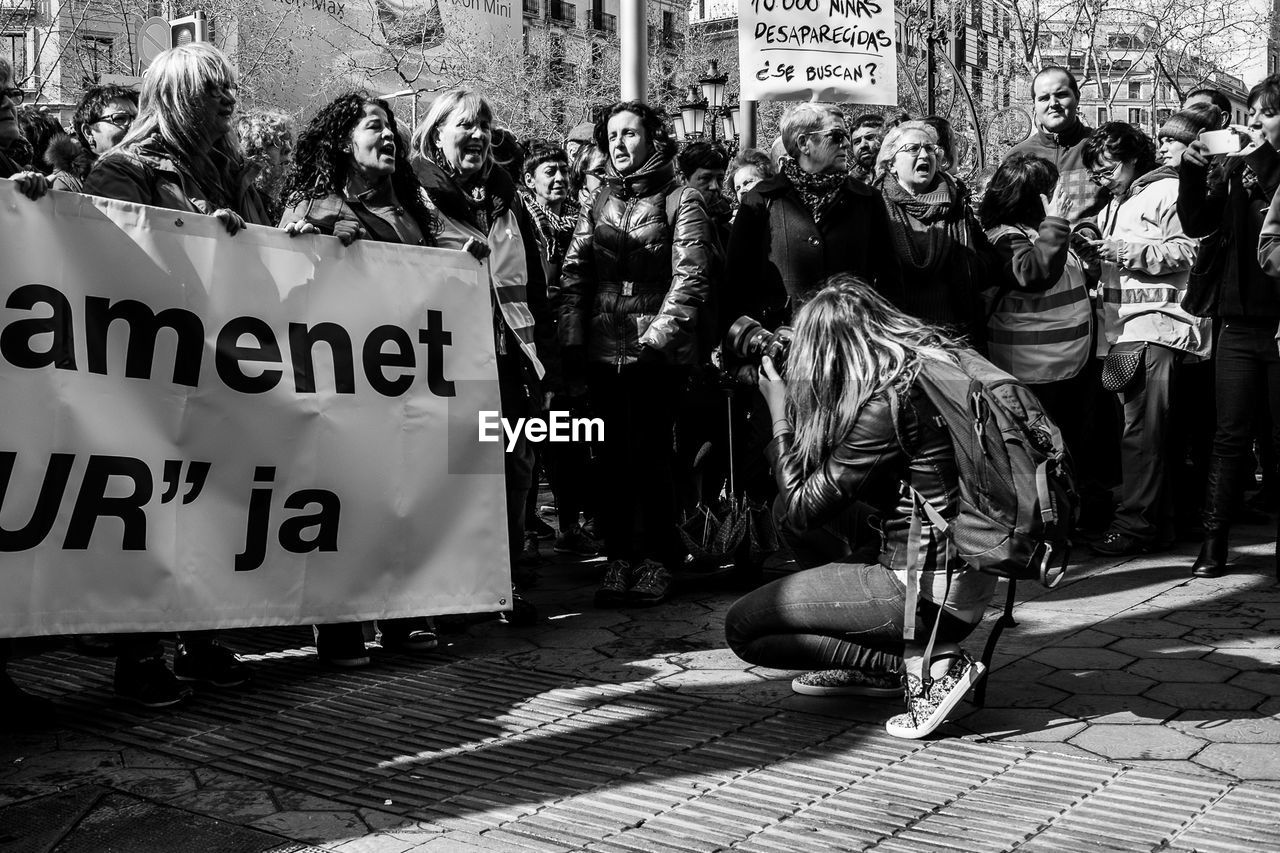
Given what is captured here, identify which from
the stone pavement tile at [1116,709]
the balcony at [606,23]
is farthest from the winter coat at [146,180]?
the balcony at [606,23]

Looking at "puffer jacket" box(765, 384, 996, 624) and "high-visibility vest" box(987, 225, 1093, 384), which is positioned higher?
"high-visibility vest" box(987, 225, 1093, 384)

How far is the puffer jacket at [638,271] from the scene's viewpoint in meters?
5.94

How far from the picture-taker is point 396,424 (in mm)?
5043

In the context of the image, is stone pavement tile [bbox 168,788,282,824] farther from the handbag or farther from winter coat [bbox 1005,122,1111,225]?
winter coat [bbox 1005,122,1111,225]

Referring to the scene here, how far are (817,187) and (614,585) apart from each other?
1907 millimetres

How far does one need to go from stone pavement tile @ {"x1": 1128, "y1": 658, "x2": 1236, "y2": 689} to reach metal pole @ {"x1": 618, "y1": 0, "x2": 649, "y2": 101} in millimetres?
4020

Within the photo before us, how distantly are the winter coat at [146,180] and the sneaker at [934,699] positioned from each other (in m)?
2.76

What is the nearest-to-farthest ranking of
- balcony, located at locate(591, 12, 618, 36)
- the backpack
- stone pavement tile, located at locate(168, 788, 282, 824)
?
stone pavement tile, located at locate(168, 788, 282, 824), the backpack, balcony, located at locate(591, 12, 618, 36)

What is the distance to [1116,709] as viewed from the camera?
4.46m

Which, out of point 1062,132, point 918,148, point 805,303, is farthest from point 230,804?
point 1062,132

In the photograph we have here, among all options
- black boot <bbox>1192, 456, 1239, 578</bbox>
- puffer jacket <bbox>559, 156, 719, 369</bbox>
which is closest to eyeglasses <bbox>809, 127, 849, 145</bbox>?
puffer jacket <bbox>559, 156, 719, 369</bbox>

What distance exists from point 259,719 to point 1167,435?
15.0ft

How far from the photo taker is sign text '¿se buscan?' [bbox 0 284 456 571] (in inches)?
167

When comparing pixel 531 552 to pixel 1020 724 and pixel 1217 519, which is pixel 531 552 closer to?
pixel 1217 519
